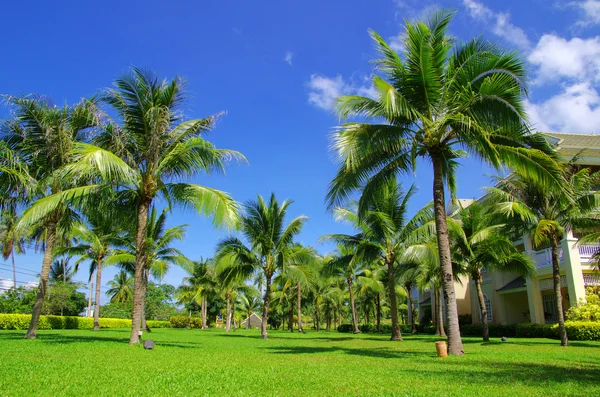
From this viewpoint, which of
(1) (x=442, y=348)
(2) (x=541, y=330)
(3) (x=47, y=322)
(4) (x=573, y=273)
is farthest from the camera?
(3) (x=47, y=322)

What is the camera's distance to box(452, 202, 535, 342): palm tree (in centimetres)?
1780

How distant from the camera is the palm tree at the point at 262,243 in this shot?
22047 mm

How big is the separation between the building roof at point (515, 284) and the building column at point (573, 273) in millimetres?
4548

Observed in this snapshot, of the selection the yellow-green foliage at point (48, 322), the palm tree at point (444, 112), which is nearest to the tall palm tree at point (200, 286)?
the yellow-green foliage at point (48, 322)

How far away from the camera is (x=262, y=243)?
72.5 feet

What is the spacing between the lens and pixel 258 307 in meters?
72.6

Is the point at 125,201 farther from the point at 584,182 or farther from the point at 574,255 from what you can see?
the point at 574,255

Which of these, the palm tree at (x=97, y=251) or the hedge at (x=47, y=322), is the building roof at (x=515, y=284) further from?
the hedge at (x=47, y=322)

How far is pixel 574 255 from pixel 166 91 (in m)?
19.9

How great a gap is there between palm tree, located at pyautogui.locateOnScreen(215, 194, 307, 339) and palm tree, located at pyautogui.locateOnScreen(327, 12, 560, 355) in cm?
1124

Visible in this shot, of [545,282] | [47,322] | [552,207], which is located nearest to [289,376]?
[552,207]

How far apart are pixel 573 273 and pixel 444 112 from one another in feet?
47.1

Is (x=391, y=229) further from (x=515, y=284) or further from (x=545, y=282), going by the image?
(x=515, y=284)

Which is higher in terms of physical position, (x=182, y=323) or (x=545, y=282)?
(x=545, y=282)
